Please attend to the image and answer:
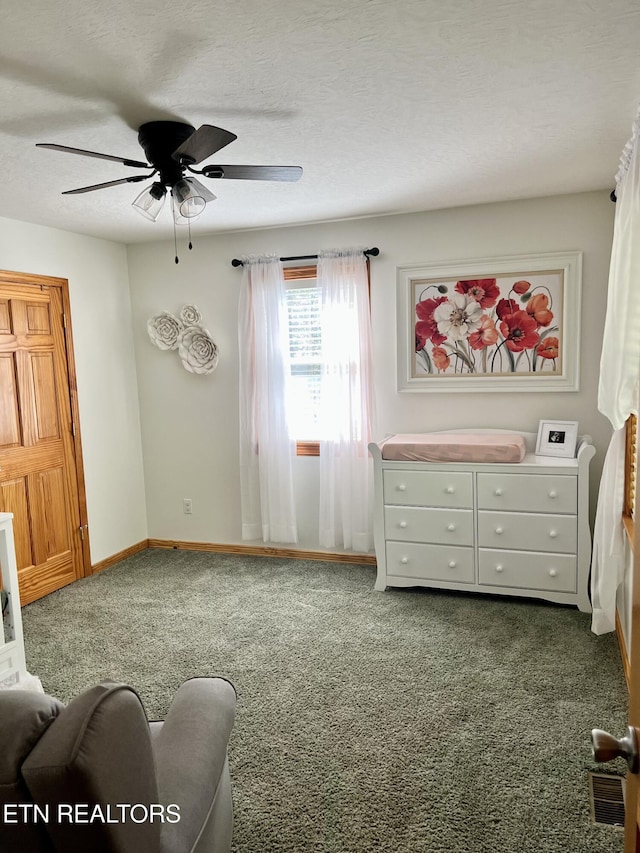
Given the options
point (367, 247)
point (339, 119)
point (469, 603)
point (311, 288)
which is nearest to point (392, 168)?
point (339, 119)

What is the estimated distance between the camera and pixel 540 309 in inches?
151

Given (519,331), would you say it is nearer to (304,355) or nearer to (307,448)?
(304,355)

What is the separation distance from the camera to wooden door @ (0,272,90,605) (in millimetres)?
3844

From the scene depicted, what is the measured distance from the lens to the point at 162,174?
2.45 meters

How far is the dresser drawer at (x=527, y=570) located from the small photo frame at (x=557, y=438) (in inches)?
24.6

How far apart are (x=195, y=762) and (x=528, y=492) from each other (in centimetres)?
266

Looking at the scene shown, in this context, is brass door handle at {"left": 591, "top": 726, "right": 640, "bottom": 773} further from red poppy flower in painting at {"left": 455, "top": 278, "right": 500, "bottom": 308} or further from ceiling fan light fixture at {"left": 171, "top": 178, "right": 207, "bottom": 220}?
red poppy flower in painting at {"left": 455, "top": 278, "right": 500, "bottom": 308}

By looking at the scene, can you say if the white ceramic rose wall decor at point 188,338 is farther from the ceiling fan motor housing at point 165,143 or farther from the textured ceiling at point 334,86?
the ceiling fan motor housing at point 165,143

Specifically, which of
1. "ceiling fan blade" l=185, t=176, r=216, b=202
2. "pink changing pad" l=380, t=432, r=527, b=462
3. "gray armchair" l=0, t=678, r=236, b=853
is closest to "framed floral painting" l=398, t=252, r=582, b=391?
"pink changing pad" l=380, t=432, r=527, b=462

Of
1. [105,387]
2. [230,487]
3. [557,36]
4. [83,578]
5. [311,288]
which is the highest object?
[557,36]

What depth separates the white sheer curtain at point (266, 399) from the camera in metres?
4.40

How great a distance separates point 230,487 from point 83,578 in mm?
1249

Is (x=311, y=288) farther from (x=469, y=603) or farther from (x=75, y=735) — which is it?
(x=75, y=735)

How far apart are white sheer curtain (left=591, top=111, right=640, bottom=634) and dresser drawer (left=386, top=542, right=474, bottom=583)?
790 millimetres
